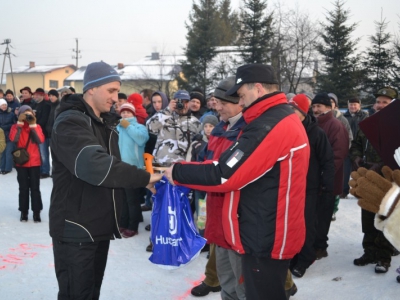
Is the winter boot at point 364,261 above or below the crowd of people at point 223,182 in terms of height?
below

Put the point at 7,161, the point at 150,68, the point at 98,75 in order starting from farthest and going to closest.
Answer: the point at 150,68, the point at 7,161, the point at 98,75

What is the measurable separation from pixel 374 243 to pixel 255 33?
25.3 m

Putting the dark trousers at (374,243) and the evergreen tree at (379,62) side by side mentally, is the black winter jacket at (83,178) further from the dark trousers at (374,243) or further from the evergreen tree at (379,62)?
the evergreen tree at (379,62)

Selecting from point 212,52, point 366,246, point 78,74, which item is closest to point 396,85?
point 212,52

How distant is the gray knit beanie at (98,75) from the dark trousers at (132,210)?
12.0 ft

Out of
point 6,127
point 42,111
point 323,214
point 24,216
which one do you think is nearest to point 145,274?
point 323,214

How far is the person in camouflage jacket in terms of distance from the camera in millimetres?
6172

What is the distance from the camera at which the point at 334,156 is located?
5.69m

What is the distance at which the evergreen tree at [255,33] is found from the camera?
28.7 m

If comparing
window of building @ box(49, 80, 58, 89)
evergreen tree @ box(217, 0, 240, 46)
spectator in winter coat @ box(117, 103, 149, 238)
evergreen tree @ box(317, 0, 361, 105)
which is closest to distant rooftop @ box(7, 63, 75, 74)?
window of building @ box(49, 80, 58, 89)

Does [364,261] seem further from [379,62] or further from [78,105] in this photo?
[379,62]

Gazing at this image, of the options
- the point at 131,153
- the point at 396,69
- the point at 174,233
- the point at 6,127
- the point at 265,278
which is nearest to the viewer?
the point at 265,278

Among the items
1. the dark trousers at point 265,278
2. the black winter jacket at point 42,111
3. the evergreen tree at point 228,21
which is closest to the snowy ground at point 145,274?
the dark trousers at point 265,278

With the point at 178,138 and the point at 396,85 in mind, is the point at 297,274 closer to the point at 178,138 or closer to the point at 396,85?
the point at 178,138
